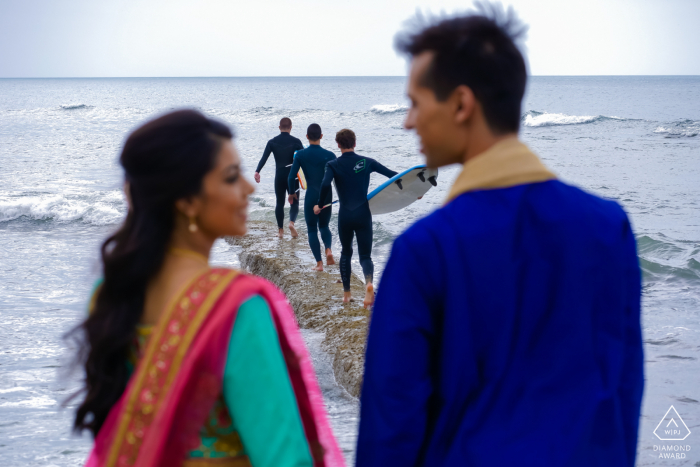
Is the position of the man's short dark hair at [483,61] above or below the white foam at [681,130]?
above

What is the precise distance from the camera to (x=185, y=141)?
4.28 ft

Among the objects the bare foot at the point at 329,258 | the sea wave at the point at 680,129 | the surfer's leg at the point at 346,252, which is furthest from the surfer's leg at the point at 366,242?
the sea wave at the point at 680,129

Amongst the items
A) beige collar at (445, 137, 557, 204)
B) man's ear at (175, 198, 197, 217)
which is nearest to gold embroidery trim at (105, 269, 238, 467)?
man's ear at (175, 198, 197, 217)

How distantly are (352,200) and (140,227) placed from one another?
582 cm

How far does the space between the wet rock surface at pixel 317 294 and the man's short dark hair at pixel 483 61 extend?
4.18m

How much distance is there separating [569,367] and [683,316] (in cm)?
781

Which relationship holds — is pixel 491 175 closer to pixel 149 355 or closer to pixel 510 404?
pixel 510 404

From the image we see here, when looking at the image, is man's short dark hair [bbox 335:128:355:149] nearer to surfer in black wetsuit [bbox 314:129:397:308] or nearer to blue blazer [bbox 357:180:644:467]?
surfer in black wetsuit [bbox 314:129:397:308]

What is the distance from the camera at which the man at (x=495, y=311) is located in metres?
1.20

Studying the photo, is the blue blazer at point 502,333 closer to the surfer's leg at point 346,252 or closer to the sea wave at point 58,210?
the surfer's leg at point 346,252

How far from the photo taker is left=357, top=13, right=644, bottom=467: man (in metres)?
1.20

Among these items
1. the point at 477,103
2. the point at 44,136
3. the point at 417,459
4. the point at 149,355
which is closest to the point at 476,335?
the point at 417,459

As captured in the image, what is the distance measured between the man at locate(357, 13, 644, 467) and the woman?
200 millimetres

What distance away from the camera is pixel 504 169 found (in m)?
1.25
